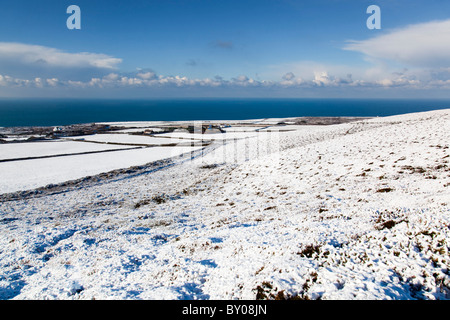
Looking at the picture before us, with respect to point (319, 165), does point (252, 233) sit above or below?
below

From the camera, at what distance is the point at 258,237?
9.55m

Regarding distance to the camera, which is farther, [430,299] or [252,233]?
[252,233]

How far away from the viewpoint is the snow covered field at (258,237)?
21.4 feet

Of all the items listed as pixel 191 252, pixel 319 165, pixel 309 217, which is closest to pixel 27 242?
pixel 191 252

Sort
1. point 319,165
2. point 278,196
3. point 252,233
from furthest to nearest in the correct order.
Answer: point 319,165
point 278,196
point 252,233

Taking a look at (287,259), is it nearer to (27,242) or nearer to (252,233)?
(252,233)

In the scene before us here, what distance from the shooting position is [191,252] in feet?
30.3

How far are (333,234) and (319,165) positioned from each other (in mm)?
13107

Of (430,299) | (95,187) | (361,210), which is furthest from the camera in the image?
(95,187)

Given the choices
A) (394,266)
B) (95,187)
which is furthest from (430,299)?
(95,187)

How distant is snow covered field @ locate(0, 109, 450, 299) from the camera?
6535mm

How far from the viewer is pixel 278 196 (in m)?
16.2

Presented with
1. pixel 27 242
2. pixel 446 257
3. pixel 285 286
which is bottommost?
pixel 27 242

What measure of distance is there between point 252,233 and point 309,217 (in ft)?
10.3
